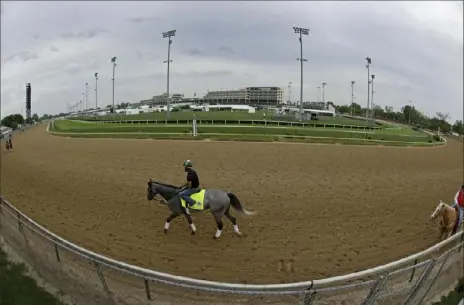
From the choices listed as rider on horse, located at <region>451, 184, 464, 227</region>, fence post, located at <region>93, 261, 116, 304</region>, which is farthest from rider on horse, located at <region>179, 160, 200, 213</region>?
rider on horse, located at <region>451, 184, 464, 227</region>

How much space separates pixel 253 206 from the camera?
12.0 m

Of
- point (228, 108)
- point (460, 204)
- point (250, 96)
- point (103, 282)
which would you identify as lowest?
point (103, 282)

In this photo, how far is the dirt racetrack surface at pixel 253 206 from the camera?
8.38 metres

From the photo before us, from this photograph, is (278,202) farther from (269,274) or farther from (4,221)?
(4,221)

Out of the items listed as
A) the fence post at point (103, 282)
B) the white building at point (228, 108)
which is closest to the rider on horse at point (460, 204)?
the fence post at point (103, 282)

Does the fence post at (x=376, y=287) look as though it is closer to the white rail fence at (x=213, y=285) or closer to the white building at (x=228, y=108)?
the white rail fence at (x=213, y=285)

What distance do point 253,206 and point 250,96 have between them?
49801mm

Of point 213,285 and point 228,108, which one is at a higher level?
point 228,108

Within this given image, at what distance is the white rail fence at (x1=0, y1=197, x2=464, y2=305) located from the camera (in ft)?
16.6

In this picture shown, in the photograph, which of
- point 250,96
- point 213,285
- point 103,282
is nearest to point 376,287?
point 213,285

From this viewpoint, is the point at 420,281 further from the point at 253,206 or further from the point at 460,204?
the point at 253,206

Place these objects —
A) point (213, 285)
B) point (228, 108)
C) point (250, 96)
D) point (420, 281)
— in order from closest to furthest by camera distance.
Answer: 1. point (213, 285)
2. point (420, 281)
3. point (228, 108)
4. point (250, 96)

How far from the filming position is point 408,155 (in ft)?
83.4

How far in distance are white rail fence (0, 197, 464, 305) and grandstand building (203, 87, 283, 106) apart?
47694 mm
